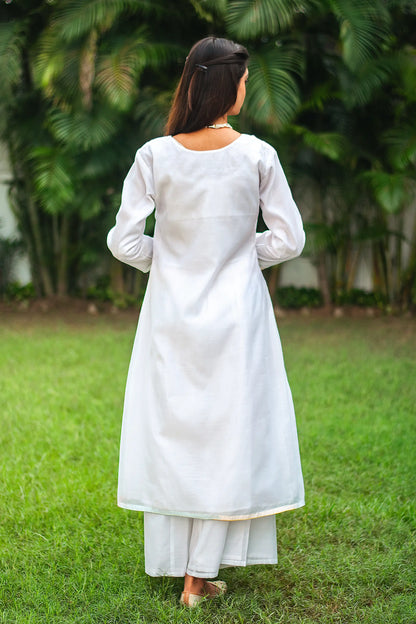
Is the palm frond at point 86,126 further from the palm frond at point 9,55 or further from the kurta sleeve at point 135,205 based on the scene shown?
the kurta sleeve at point 135,205

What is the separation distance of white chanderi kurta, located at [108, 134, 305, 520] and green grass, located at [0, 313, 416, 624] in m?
0.40

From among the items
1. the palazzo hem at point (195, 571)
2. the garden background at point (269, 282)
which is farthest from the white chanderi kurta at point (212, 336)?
the garden background at point (269, 282)

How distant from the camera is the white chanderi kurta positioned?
7.49 feet

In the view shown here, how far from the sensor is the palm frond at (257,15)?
21.5 ft

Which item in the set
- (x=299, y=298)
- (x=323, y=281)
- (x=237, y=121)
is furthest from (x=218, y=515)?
(x=299, y=298)

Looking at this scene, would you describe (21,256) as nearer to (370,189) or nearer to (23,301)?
(23,301)

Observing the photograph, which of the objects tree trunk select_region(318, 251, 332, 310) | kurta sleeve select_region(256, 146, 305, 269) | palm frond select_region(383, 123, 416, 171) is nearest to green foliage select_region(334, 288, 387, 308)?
tree trunk select_region(318, 251, 332, 310)

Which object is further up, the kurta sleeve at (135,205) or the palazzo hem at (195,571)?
the kurta sleeve at (135,205)

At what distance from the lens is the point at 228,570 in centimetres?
276

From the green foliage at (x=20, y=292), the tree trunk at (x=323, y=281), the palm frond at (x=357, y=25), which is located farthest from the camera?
the green foliage at (x=20, y=292)

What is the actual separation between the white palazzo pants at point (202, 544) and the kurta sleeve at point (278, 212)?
0.89 metres

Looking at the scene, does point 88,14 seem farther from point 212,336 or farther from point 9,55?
point 212,336

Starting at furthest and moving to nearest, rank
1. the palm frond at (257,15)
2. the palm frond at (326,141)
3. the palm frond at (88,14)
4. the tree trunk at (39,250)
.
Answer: the tree trunk at (39,250) → the palm frond at (326,141) → the palm frond at (88,14) → the palm frond at (257,15)

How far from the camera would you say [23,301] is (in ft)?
29.6
